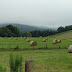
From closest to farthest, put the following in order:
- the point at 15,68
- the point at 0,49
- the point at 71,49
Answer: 1. the point at 15,68
2. the point at 71,49
3. the point at 0,49

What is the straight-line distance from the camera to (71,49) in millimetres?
23875

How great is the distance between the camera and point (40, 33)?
144250 mm

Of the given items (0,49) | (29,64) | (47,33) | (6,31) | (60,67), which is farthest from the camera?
(47,33)

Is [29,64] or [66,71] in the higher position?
[29,64]

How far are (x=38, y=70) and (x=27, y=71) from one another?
6.13m

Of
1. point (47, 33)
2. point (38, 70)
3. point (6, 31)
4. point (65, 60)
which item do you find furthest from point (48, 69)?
point (47, 33)

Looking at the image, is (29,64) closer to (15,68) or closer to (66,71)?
(15,68)

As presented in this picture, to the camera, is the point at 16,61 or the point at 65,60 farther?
the point at 65,60

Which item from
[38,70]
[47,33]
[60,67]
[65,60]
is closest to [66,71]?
[60,67]

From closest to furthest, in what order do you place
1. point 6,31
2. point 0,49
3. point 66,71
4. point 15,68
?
1. point 15,68
2. point 66,71
3. point 0,49
4. point 6,31

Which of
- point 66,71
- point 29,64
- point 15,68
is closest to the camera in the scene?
point 29,64

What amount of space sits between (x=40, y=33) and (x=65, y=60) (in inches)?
5018

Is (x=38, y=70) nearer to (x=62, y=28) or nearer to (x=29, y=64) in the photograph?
(x=29, y=64)

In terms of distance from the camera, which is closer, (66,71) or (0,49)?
(66,71)
